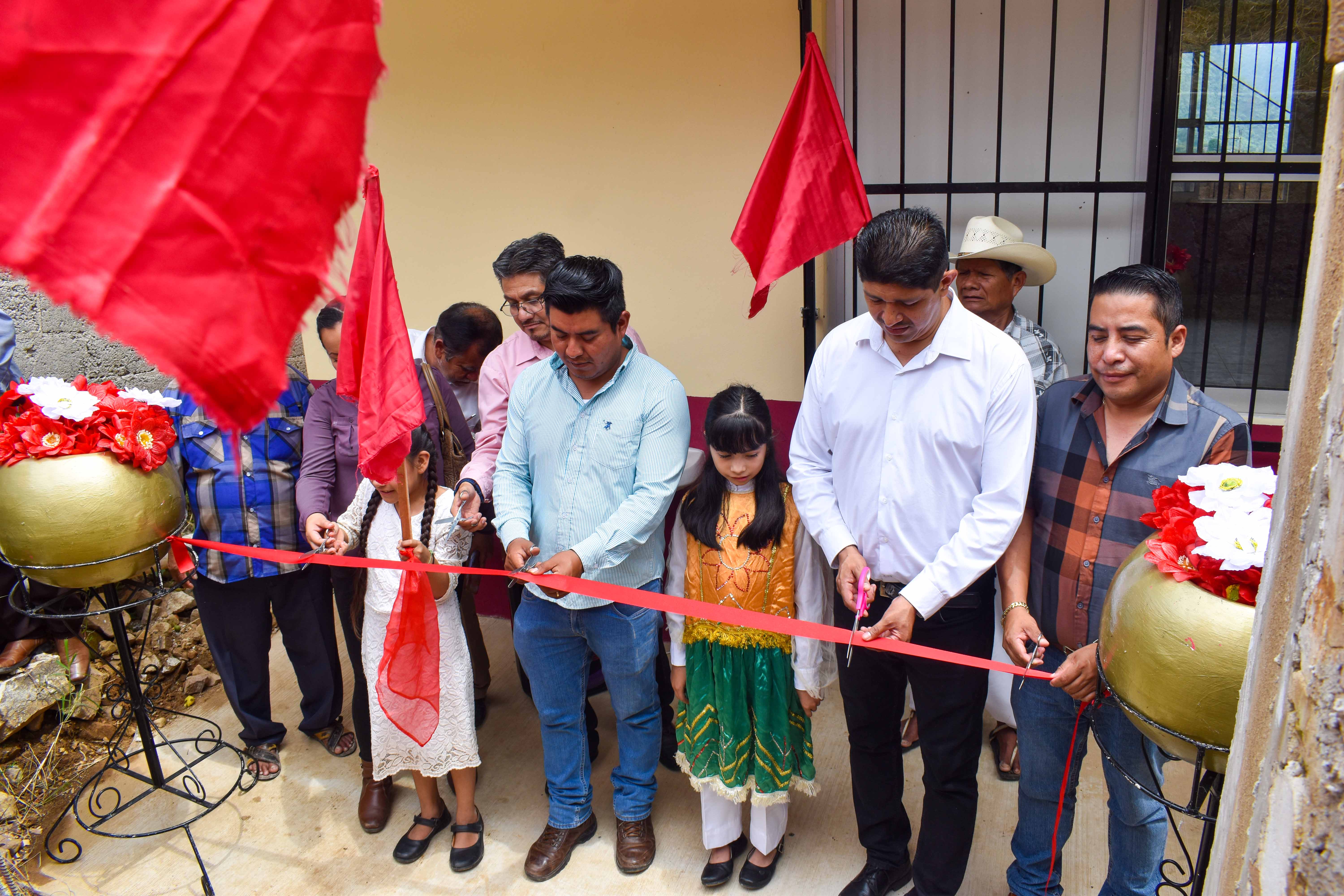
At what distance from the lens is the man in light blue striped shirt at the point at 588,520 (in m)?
2.75

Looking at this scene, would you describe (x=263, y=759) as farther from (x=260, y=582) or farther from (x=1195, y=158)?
(x=1195, y=158)

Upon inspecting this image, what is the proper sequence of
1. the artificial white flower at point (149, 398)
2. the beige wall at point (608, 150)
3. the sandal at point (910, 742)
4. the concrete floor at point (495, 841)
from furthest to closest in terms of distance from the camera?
the beige wall at point (608, 150), the sandal at point (910, 742), the concrete floor at point (495, 841), the artificial white flower at point (149, 398)

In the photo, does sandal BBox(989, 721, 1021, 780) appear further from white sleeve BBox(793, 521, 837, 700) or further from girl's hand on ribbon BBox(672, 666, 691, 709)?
girl's hand on ribbon BBox(672, 666, 691, 709)

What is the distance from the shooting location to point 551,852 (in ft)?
10.3

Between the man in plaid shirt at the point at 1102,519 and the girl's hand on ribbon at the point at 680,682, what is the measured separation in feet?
3.43

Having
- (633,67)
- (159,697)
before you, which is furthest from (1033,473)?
(159,697)

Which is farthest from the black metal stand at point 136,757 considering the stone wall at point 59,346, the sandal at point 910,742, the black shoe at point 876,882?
the sandal at point 910,742

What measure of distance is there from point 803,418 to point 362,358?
1.28 metres

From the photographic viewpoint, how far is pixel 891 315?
7.65 ft

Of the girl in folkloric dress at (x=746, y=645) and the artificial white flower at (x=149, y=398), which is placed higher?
the artificial white flower at (x=149, y=398)

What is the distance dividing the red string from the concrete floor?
328 mm

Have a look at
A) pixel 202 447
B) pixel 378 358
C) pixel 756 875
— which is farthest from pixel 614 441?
pixel 202 447

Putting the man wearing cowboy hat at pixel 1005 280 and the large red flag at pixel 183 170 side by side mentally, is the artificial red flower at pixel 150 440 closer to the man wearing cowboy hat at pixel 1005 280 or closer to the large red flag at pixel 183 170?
the large red flag at pixel 183 170

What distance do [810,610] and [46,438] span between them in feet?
7.74
